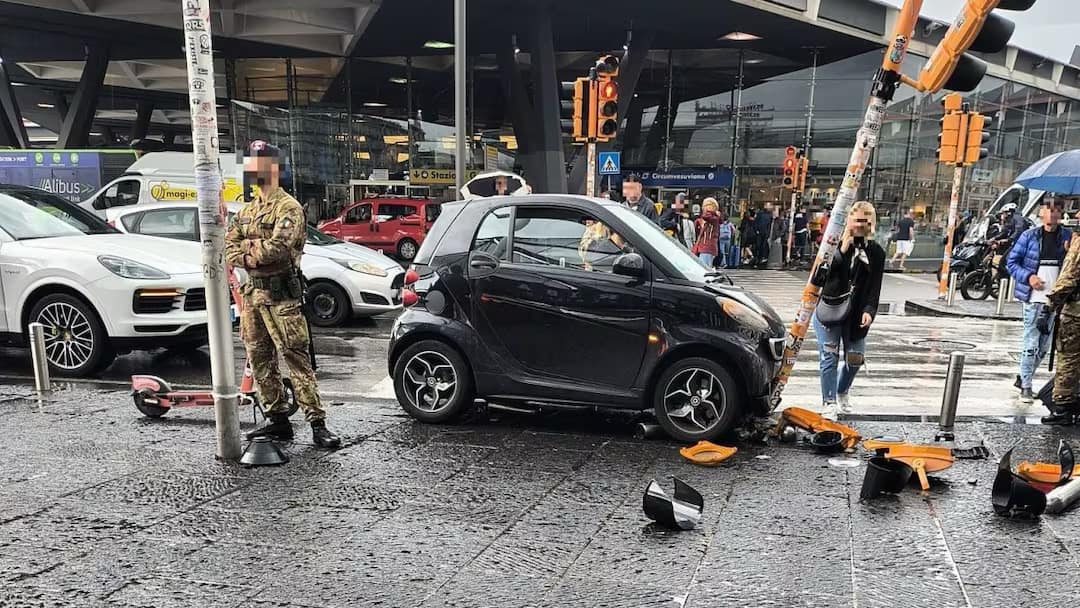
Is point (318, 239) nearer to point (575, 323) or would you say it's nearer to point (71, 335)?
point (71, 335)

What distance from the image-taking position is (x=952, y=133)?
51.2 ft

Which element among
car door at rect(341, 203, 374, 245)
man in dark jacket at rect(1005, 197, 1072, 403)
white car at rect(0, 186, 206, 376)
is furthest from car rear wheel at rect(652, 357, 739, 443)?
car door at rect(341, 203, 374, 245)

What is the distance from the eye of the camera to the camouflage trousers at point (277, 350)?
5.09 metres

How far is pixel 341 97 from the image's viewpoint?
34.1 metres

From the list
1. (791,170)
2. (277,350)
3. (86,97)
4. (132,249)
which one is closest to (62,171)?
(132,249)

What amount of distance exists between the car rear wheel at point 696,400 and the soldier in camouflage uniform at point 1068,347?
313 cm

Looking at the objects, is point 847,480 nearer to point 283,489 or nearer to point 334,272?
point 283,489

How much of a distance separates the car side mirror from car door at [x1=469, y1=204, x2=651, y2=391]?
6cm

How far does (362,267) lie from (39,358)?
4717 mm

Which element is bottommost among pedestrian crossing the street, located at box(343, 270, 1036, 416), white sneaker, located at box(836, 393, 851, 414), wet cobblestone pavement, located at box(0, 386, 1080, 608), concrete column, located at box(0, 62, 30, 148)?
pedestrian crossing the street, located at box(343, 270, 1036, 416)

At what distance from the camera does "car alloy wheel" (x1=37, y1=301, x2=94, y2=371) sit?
7.07 m

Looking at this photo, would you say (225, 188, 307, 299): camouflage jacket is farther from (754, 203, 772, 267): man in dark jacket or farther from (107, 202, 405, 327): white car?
(754, 203, 772, 267): man in dark jacket

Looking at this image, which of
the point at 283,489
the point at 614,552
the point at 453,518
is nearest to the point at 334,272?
the point at 283,489

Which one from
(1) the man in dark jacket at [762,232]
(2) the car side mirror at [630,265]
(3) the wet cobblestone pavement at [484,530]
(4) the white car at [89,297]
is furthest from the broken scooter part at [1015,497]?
(1) the man in dark jacket at [762,232]
